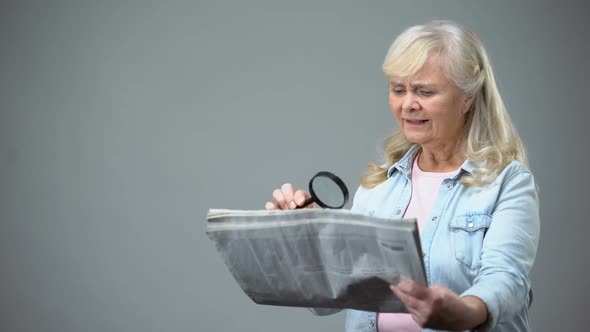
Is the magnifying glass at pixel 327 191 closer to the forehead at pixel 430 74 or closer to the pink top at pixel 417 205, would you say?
the pink top at pixel 417 205

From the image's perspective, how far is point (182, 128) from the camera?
12.1 ft

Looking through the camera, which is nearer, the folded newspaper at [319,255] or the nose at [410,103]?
the folded newspaper at [319,255]

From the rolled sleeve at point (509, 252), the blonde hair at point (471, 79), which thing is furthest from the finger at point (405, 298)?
the blonde hair at point (471, 79)

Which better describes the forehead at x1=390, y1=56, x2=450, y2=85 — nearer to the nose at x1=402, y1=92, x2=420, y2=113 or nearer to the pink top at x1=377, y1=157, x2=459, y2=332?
the nose at x1=402, y1=92, x2=420, y2=113

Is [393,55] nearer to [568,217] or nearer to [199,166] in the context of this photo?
[199,166]

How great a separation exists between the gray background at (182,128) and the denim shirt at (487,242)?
1737 mm

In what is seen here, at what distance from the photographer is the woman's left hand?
1.39m

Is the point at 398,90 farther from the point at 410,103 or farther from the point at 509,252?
the point at 509,252

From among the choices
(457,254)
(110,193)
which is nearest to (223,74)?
(110,193)

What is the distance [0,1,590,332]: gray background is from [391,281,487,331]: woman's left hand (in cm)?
226

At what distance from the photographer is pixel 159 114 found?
367cm

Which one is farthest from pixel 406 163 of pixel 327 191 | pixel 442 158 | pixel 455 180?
pixel 327 191

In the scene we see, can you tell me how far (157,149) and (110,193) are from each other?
311mm

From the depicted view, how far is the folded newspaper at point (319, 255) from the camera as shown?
4.72 ft
